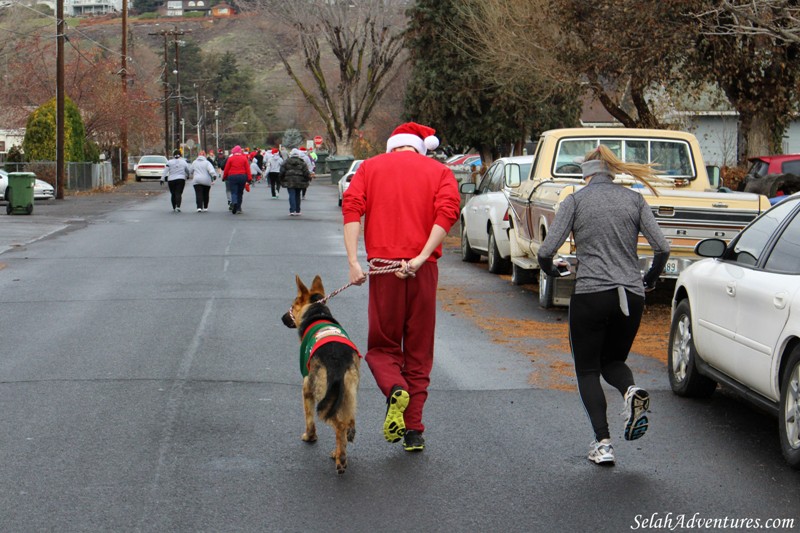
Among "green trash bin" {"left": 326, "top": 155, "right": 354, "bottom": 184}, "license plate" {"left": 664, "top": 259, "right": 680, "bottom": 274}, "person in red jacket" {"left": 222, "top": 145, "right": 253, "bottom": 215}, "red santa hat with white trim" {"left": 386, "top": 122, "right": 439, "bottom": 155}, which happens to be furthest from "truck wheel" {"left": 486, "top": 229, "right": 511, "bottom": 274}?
"green trash bin" {"left": 326, "top": 155, "right": 354, "bottom": 184}

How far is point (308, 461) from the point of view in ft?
21.8

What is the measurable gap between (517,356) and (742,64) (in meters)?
16.8

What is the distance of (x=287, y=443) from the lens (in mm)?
7062

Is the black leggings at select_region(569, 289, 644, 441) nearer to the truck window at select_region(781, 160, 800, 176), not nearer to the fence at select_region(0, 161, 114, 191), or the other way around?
the truck window at select_region(781, 160, 800, 176)

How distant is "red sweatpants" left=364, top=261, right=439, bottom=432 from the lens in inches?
266

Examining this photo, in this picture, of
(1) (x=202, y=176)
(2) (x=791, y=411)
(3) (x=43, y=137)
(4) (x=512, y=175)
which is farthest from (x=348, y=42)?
(2) (x=791, y=411)

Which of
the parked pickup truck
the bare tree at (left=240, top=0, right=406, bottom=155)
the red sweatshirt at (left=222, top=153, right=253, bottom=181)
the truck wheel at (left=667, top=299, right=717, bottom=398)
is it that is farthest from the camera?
the bare tree at (left=240, top=0, right=406, bottom=155)

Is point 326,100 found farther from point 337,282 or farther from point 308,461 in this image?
point 308,461

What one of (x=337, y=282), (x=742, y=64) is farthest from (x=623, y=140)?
(x=742, y=64)

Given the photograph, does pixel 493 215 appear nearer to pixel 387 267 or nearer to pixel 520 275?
pixel 520 275

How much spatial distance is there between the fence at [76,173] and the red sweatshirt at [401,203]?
3708 centimetres

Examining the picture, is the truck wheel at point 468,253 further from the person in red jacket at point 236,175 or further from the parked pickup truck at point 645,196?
the person in red jacket at point 236,175

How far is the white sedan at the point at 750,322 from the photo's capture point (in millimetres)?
6496
